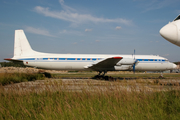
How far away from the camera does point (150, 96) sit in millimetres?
5984

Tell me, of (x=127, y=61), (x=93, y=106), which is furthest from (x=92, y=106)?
(x=127, y=61)

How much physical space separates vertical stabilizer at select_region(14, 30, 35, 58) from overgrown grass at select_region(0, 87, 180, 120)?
1615 centimetres

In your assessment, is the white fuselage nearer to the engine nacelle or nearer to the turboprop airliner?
the turboprop airliner

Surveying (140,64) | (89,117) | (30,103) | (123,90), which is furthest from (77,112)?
(140,64)

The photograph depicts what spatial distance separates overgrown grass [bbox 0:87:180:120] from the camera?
14.1 ft

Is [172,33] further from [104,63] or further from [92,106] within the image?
[104,63]

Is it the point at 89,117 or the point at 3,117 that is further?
the point at 3,117

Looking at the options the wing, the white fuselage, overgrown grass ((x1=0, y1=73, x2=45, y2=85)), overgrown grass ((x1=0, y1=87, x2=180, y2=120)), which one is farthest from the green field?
the white fuselage

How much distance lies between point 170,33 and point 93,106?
5.13m

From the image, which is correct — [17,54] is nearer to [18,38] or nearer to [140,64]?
[18,38]

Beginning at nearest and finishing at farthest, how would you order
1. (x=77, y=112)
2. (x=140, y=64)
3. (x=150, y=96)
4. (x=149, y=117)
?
(x=149, y=117), (x=77, y=112), (x=150, y=96), (x=140, y=64)

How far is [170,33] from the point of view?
7.04m

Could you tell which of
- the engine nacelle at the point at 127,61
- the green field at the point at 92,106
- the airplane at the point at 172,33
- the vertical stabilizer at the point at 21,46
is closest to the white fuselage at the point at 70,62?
the engine nacelle at the point at 127,61

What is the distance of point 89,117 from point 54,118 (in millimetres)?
995
